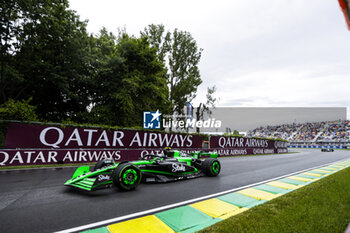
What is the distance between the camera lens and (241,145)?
19.1 meters

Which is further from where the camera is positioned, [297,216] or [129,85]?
[129,85]

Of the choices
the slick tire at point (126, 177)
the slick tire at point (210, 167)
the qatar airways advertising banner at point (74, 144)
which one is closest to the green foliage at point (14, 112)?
the qatar airways advertising banner at point (74, 144)

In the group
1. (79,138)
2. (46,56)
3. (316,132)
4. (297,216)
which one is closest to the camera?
(297,216)

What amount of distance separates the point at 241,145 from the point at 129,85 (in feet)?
44.0

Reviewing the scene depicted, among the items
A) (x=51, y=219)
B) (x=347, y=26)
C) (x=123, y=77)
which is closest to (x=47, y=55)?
(x=123, y=77)

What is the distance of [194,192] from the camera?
448 cm

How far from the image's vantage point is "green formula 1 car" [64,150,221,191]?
4.12 metres

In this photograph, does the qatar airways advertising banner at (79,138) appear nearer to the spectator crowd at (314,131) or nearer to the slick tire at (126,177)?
the slick tire at (126,177)

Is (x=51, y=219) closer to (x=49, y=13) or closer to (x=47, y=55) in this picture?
(x=47, y=55)

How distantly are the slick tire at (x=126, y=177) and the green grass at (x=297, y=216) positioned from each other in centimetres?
Result: 247

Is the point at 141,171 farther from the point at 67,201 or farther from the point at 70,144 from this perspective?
the point at 70,144

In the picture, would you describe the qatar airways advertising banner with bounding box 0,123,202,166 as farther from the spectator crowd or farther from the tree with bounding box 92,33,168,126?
the spectator crowd

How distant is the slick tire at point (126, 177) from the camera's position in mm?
4225

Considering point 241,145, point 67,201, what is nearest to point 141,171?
point 67,201
